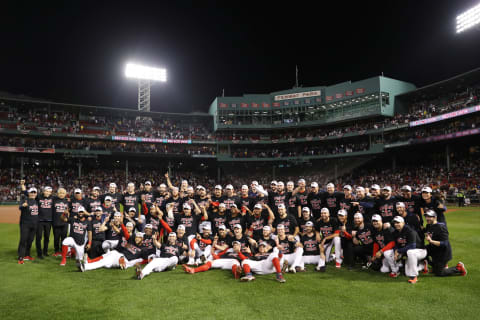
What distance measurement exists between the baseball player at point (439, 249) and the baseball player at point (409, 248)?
26 centimetres

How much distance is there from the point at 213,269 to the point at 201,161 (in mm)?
43921

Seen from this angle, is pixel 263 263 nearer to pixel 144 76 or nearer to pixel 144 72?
pixel 144 76

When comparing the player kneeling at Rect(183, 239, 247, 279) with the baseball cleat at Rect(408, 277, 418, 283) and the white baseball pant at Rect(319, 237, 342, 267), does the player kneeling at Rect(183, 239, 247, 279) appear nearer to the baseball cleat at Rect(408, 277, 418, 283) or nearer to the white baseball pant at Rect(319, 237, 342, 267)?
the white baseball pant at Rect(319, 237, 342, 267)

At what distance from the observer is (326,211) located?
8992 mm

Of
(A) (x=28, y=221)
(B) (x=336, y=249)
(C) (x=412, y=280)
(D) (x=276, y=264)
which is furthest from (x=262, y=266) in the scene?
(A) (x=28, y=221)

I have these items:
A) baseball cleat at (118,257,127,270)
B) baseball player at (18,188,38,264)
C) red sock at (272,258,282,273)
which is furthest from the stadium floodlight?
baseball player at (18,188,38,264)

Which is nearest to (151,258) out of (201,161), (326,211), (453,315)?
(326,211)

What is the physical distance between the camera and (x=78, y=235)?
9133mm

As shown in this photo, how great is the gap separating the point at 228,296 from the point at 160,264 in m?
2.74

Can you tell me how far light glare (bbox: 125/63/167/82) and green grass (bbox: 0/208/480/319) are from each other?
47.1 metres

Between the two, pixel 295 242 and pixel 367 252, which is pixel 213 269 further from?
pixel 367 252

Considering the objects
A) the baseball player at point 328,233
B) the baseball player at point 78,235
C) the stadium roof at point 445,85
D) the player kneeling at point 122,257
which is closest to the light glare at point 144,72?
the stadium roof at point 445,85

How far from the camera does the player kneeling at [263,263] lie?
7266 millimetres

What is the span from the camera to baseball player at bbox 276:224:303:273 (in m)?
8.22
